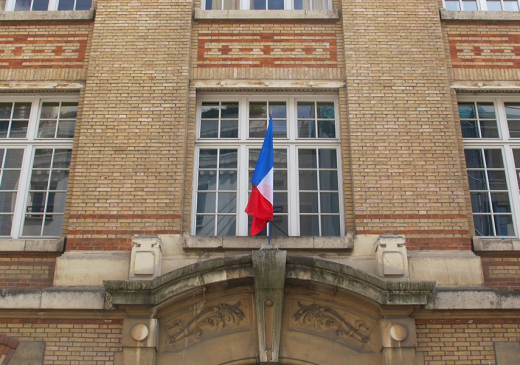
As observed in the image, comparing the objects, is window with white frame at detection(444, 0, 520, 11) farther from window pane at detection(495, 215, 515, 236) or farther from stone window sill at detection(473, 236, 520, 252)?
stone window sill at detection(473, 236, 520, 252)

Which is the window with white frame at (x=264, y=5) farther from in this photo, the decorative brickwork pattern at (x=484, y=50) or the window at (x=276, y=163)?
the decorative brickwork pattern at (x=484, y=50)

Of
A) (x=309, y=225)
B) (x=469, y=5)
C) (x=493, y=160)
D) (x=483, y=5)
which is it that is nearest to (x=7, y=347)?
(x=309, y=225)

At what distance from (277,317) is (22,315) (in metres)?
3.15

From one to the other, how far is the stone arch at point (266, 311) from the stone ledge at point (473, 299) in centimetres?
40

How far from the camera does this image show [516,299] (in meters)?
7.17

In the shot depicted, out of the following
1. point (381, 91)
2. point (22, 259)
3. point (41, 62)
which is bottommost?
point (22, 259)

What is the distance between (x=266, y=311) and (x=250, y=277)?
1.52 ft

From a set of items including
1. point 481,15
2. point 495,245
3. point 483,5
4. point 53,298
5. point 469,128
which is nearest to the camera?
point 53,298

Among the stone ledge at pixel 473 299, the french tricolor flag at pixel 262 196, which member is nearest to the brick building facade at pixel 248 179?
the stone ledge at pixel 473 299

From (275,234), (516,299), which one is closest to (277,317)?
(275,234)

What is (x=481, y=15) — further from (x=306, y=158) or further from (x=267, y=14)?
Result: (x=306, y=158)

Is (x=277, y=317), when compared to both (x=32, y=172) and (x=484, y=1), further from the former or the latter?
(x=484, y=1)

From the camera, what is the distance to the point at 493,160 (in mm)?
8586

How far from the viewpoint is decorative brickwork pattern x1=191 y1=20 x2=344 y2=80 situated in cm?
885
